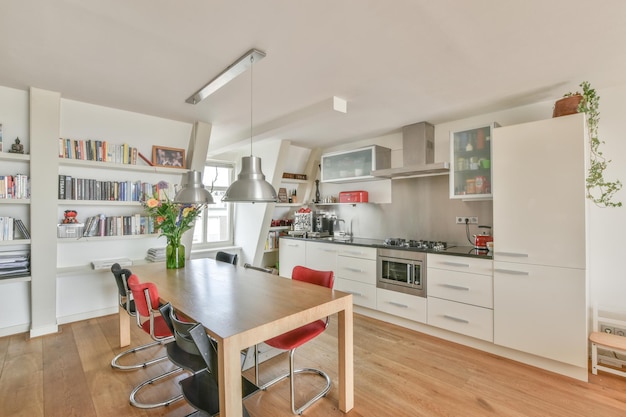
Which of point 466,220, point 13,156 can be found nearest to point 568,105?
point 466,220

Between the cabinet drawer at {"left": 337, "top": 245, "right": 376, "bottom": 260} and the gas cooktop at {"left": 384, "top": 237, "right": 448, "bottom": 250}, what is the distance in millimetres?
218

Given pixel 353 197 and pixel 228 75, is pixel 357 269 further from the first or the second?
pixel 228 75

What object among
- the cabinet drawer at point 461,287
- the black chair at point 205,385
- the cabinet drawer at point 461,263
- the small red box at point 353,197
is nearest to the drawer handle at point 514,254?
the cabinet drawer at point 461,263

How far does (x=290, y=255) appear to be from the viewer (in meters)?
4.71

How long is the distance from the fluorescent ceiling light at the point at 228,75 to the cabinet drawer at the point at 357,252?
94.1 inches

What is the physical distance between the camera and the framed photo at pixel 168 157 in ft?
12.2

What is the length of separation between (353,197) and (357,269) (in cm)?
112

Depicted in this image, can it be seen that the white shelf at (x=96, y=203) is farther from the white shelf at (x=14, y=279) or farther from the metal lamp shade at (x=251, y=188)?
the metal lamp shade at (x=251, y=188)

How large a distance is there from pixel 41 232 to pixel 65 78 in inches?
59.7

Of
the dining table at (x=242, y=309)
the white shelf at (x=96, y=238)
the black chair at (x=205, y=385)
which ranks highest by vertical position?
the white shelf at (x=96, y=238)

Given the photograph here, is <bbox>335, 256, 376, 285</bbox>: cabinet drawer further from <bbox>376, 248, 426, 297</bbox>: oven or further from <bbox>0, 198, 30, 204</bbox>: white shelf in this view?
<bbox>0, 198, 30, 204</bbox>: white shelf

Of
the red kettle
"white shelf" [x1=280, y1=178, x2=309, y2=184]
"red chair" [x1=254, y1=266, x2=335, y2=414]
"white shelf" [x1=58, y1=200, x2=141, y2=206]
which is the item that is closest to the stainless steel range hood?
the red kettle

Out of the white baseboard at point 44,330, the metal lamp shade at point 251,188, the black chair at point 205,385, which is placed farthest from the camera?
the white baseboard at point 44,330

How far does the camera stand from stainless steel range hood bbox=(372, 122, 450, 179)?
355 cm
